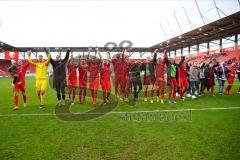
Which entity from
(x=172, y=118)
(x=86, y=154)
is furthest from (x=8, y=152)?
(x=172, y=118)

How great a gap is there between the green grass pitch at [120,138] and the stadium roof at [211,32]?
95.9ft

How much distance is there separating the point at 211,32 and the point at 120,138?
40.6 metres

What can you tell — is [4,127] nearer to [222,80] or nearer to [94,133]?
[94,133]

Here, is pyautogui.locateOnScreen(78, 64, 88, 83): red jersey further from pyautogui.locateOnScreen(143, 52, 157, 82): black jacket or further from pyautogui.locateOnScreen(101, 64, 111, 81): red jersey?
pyautogui.locateOnScreen(143, 52, 157, 82): black jacket

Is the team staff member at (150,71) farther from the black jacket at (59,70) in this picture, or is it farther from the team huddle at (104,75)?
the black jacket at (59,70)

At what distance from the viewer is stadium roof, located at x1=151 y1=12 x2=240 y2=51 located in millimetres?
35259

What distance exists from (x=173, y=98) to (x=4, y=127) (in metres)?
7.99

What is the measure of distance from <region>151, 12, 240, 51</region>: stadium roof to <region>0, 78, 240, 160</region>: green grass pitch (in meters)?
29.2

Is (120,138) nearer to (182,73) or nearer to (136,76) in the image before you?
(136,76)

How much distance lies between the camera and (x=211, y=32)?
4231cm

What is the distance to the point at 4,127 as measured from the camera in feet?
24.2

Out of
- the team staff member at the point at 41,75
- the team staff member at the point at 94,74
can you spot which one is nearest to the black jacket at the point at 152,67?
the team staff member at the point at 94,74

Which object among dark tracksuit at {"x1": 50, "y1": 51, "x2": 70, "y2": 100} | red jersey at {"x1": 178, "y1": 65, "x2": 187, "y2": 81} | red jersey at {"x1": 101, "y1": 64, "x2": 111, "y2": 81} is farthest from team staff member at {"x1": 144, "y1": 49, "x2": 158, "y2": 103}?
dark tracksuit at {"x1": 50, "y1": 51, "x2": 70, "y2": 100}

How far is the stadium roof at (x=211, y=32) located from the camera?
116 ft
